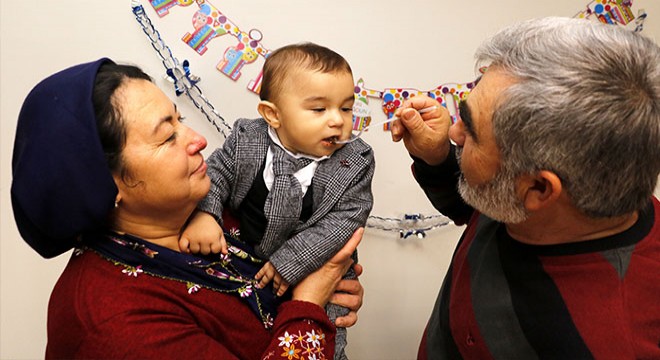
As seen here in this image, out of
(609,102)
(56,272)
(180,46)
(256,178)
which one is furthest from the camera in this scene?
(56,272)

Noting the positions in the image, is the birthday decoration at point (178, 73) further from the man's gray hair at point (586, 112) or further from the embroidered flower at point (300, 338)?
the man's gray hair at point (586, 112)

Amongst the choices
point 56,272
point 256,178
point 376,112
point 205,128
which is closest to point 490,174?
point 256,178

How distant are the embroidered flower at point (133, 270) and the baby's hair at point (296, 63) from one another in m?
0.61

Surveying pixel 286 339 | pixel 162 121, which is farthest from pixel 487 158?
pixel 162 121

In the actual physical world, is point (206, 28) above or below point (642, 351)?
above

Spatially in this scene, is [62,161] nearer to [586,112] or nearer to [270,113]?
[270,113]

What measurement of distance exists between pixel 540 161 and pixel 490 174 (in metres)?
0.13

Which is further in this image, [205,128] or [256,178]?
[205,128]

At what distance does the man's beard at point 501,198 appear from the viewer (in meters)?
1.05

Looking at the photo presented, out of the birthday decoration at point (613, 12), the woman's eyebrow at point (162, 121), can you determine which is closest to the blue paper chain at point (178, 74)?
the woman's eyebrow at point (162, 121)

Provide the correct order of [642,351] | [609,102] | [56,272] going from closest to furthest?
[609,102] < [642,351] < [56,272]

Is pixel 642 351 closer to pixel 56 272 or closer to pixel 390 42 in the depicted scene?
pixel 390 42

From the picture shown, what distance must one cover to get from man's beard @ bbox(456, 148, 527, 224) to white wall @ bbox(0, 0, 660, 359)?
754mm

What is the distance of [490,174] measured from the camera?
1078mm
